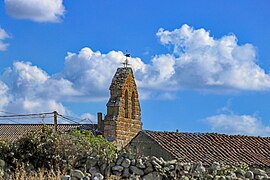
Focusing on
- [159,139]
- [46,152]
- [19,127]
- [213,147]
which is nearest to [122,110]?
[159,139]

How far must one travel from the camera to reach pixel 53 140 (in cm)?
1609

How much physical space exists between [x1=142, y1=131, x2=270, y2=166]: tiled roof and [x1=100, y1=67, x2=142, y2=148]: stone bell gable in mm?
3386

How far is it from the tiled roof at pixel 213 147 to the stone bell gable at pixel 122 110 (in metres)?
3.39

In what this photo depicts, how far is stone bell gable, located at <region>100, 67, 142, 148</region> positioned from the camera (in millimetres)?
32875

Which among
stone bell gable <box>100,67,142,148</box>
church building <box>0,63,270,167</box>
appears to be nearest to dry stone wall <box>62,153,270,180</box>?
church building <box>0,63,270,167</box>

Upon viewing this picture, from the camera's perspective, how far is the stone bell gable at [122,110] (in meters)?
32.9

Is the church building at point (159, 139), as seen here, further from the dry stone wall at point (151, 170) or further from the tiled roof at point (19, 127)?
the dry stone wall at point (151, 170)

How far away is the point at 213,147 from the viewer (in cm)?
Answer: 3002

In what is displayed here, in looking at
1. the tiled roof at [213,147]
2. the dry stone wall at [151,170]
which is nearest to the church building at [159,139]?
the tiled roof at [213,147]

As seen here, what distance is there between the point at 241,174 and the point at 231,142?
16.3 m

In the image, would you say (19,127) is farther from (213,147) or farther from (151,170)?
(151,170)

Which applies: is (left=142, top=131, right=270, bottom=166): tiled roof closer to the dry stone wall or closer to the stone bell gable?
the stone bell gable

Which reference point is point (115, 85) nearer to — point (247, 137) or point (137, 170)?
point (247, 137)

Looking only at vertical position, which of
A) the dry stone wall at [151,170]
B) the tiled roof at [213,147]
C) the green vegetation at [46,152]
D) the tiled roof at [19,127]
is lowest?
the dry stone wall at [151,170]
